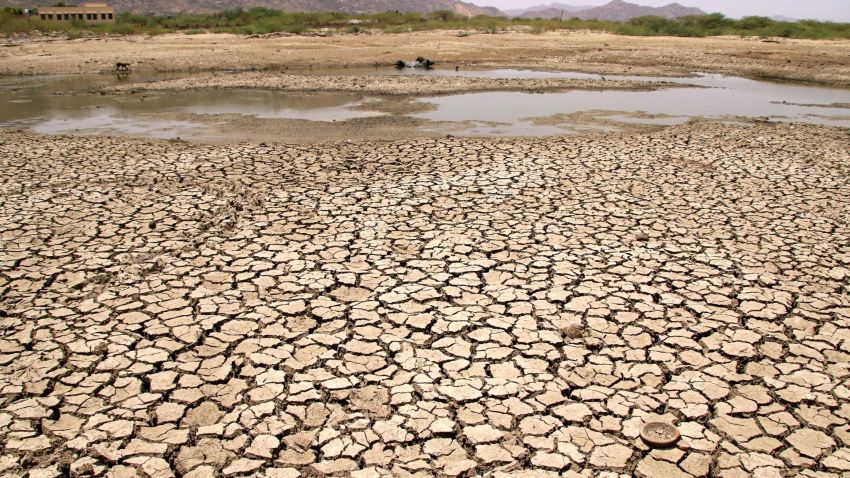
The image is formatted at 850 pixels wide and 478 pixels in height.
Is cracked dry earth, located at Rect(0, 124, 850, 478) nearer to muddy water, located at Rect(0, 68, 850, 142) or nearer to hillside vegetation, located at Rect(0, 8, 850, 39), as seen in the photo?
muddy water, located at Rect(0, 68, 850, 142)

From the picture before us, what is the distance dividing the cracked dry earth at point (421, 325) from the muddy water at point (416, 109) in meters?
4.30

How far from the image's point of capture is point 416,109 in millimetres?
13891

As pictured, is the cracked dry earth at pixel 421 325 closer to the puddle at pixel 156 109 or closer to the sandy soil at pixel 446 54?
the puddle at pixel 156 109

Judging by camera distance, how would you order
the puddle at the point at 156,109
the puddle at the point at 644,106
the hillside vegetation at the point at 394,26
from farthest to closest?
the hillside vegetation at the point at 394,26, the puddle at the point at 644,106, the puddle at the point at 156,109

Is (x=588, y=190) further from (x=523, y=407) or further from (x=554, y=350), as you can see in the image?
(x=523, y=407)

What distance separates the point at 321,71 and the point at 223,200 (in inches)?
662

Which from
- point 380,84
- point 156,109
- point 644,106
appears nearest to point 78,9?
point 380,84

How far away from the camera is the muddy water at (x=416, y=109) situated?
11531 millimetres

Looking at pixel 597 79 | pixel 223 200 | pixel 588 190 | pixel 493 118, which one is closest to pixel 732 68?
pixel 597 79

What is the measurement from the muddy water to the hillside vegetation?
23.3 meters

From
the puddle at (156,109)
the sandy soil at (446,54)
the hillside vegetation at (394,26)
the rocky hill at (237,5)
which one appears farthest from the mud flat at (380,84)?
the rocky hill at (237,5)

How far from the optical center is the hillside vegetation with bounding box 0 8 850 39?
37625 millimetres

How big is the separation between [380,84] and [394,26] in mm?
31059

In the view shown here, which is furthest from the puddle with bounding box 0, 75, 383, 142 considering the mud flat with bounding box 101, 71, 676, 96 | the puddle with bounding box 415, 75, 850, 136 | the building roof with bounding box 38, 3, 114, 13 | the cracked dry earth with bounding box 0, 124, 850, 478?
the building roof with bounding box 38, 3, 114, 13
